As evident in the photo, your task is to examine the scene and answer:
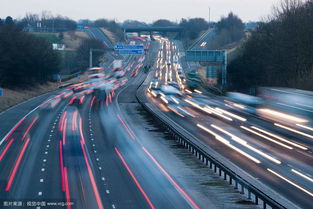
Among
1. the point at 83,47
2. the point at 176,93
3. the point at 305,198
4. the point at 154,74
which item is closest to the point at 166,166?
the point at 305,198

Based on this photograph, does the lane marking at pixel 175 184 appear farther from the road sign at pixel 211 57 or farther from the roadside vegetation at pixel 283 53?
the road sign at pixel 211 57

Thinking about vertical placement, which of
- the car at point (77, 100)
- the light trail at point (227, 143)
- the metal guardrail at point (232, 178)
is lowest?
the car at point (77, 100)

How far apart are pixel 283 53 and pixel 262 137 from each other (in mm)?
38004

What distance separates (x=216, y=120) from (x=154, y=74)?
3425 inches

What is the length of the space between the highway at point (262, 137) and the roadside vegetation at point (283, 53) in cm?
1084

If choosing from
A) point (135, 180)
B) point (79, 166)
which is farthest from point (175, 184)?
point (79, 166)

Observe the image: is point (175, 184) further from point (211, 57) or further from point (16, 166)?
point (211, 57)

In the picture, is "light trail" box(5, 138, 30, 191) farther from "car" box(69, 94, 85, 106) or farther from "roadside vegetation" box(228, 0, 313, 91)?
"roadside vegetation" box(228, 0, 313, 91)

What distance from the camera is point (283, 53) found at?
76.3 m

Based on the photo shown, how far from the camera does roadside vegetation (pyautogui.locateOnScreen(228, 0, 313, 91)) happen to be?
72.1 m

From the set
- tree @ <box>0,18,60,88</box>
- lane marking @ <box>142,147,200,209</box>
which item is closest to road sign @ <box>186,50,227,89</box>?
tree @ <box>0,18,60,88</box>

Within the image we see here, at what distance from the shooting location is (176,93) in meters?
82.8

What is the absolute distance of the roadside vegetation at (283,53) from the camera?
2837 inches

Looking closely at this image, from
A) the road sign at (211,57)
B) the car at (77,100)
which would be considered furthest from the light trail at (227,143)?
the road sign at (211,57)
